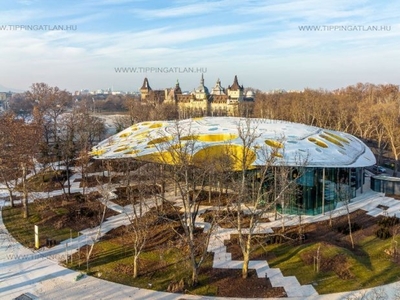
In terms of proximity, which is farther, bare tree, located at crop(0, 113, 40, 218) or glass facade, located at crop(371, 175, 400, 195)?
glass facade, located at crop(371, 175, 400, 195)

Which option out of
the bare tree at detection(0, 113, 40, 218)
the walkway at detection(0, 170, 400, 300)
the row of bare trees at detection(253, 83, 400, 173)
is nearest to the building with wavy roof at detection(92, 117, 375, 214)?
the walkway at detection(0, 170, 400, 300)

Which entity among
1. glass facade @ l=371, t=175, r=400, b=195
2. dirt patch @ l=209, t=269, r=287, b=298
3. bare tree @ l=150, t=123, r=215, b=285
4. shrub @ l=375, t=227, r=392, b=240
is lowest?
dirt patch @ l=209, t=269, r=287, b=298

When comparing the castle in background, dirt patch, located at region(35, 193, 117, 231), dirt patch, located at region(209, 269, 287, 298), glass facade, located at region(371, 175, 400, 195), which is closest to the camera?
dirt patch, located at region(209, 269, 287, 298)

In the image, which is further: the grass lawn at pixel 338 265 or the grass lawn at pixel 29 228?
the grass lawn at pixel 29 228

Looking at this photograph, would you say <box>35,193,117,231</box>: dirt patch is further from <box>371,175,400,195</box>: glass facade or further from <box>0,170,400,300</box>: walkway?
<box>371,175,400,195</box>: glass facade

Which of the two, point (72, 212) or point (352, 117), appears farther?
point (352, 117)

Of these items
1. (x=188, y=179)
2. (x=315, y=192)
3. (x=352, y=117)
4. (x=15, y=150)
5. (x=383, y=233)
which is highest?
(x=352, y=117)

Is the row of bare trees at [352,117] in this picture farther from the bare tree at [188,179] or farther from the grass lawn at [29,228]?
the grass lawn at [29,228]

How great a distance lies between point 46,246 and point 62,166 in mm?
Answer: 23932

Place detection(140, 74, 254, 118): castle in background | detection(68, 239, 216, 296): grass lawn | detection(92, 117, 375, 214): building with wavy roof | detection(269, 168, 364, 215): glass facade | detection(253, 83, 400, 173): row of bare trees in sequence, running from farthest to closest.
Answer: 1. detection(140, 74, 254, 118): castle in background
2. detection(253, 83, 400, 173): row of bare trees
3. detection(269, 168, 364, 215): glass facade
4. detection(92, 117, 375, 214): building with wavy roof
5. detection(68, 239, 216, 296): grass lawn

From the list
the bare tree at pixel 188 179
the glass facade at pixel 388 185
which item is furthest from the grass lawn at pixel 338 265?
Answer: the glass facade at pixel 388 185

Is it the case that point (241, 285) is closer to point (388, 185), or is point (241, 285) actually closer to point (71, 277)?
point (71, 277)

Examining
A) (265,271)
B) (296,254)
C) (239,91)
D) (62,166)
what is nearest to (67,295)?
(265,271)

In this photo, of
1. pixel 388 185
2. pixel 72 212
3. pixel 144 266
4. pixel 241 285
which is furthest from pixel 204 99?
pixel 241 285
